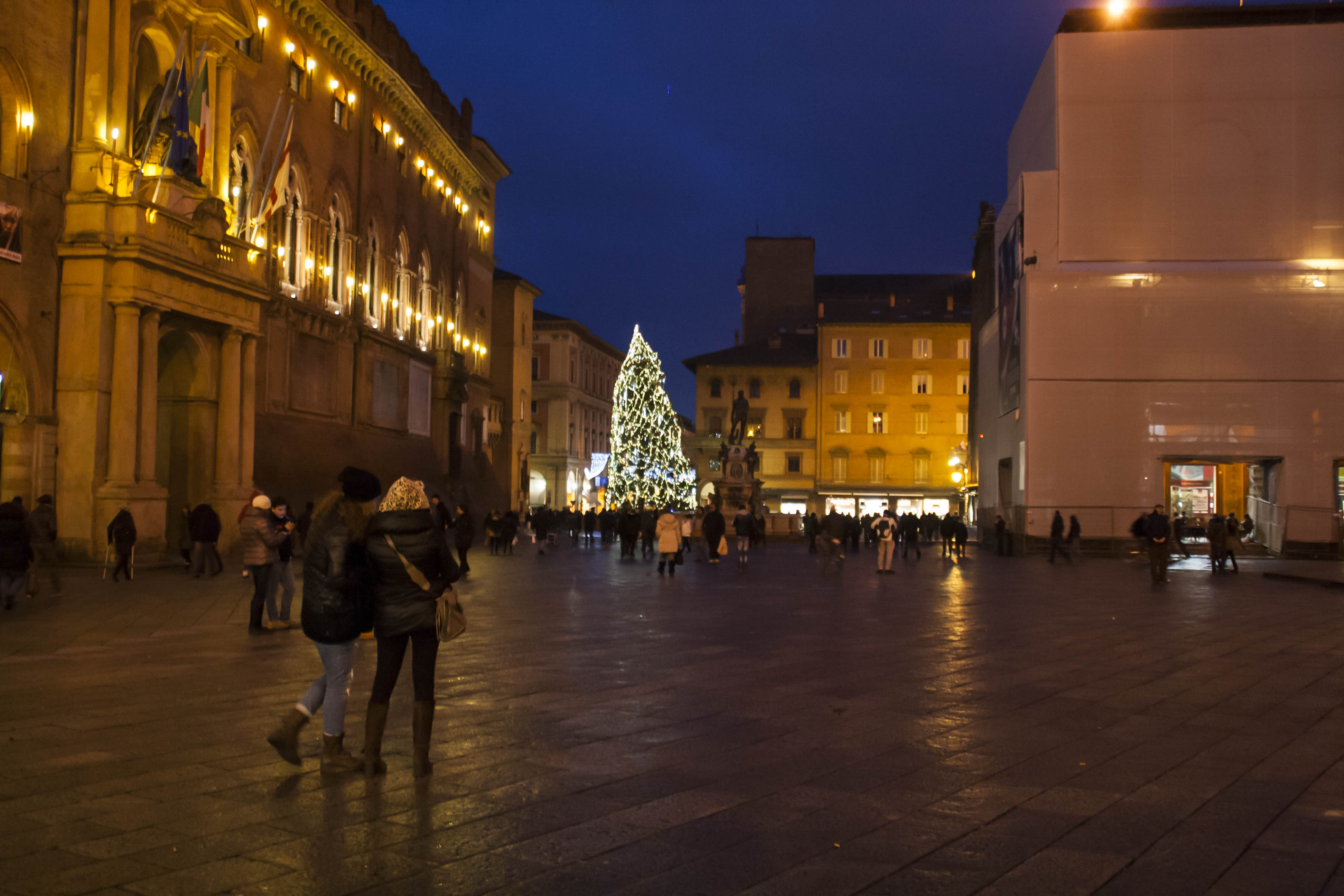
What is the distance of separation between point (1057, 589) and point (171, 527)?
777 inches

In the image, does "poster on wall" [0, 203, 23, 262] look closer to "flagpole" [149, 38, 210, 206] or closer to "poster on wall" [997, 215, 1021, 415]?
"flagpole" [149, 38, 210, 206]

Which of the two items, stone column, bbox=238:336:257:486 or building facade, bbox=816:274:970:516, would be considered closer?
stone column, bbox=238:336:257:486

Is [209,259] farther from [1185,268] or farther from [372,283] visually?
[1185,268]

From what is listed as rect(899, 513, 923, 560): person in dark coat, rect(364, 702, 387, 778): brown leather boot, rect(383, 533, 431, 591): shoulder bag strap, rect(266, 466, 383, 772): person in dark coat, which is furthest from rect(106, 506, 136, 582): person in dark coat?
rect(899, 513, 923, 560): person in dark coat

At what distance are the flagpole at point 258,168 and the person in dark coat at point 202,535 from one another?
348 inches

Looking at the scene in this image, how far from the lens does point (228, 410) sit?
27344 millimetres

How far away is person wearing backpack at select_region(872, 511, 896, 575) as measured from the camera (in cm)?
2542

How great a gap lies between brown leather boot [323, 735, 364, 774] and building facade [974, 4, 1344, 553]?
31690mm

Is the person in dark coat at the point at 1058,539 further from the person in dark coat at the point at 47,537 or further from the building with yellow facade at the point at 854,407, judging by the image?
the building with yellow facade at the point at 854,407

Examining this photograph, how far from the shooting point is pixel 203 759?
21.1 ft

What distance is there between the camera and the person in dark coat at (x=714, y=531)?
2869 centimetres

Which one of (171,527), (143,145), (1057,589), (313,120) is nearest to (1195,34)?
(1057,589)

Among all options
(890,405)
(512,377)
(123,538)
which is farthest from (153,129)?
(890,405)

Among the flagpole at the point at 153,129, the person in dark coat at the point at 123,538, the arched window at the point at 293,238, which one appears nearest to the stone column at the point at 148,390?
the flagpole at the point at 153,129
